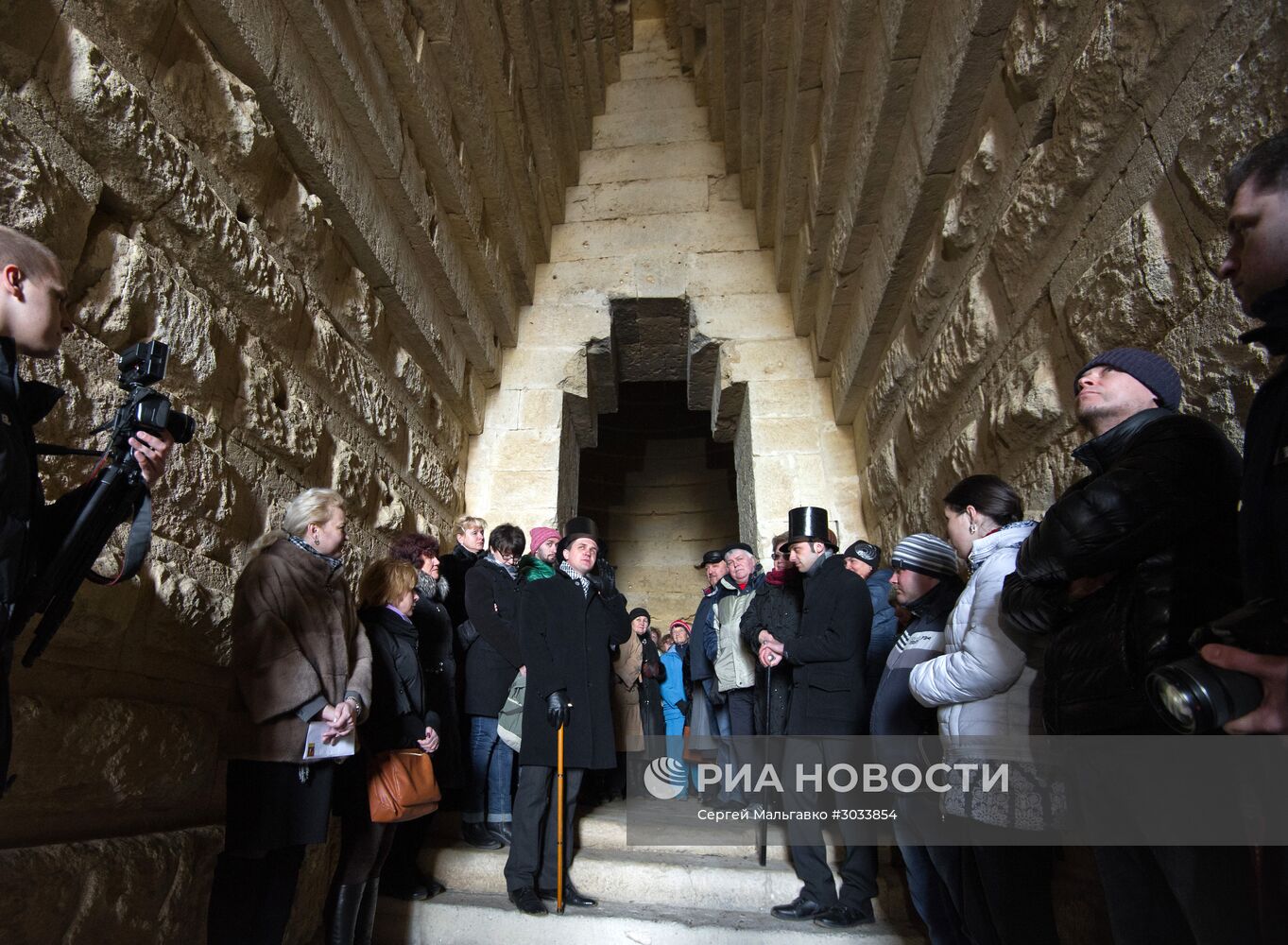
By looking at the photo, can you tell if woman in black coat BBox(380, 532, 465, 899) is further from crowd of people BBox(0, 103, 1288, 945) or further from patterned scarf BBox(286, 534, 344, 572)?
patterned scarf BBox(286, 534, 344, 572)

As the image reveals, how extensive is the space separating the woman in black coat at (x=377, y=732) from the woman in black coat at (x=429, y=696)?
150 mm

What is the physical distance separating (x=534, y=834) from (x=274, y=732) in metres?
1.28

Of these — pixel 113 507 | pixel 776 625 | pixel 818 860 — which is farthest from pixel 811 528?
pixel 113 507

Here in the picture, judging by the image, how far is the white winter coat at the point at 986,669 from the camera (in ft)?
6.08

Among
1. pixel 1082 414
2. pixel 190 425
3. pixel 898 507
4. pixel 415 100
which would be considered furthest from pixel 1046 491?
pixel 415 100

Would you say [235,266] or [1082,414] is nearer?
[1082,414]

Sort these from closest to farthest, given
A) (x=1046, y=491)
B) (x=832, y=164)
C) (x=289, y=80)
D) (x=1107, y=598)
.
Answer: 1. (x=1107, y=598)
2. (x=1046, y=491)
3. (x=289, y=80)
4. (x=832, y=164)

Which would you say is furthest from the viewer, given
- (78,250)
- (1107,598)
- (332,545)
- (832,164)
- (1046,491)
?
(832,164)

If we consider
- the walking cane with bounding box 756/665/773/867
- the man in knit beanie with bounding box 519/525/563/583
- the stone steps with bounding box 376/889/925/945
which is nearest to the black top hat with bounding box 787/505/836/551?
the walking cane with bounding box 756/665/773/867

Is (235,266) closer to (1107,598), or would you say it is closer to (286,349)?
(286,349)

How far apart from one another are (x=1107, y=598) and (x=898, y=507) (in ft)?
10.1

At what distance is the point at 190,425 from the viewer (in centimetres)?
150

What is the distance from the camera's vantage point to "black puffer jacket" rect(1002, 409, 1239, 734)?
1.27 metres

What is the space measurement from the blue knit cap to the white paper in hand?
2.10 meters
